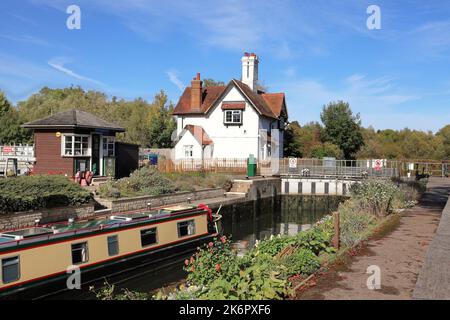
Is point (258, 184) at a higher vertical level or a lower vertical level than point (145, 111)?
lower

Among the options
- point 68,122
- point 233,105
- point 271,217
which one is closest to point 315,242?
point 68,122

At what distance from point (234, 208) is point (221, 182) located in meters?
3.13

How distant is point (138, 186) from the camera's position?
23219 millimetres

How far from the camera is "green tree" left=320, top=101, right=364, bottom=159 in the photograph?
1988 inches

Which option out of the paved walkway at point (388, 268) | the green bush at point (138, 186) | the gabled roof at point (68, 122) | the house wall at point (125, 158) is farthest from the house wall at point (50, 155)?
the paved walkway at point (388, 268)

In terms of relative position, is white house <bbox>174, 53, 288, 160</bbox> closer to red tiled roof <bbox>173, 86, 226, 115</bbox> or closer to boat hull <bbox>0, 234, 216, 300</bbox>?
red tiled roof <bbox>173, 86, 226, 115</bbox>

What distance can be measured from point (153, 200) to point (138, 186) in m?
1.44

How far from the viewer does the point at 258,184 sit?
105 feet

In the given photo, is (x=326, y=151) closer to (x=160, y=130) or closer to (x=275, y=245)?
(x=160, y=130)

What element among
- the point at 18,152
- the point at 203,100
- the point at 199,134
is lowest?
the point at 18,152

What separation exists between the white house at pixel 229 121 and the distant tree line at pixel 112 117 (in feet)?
53.5

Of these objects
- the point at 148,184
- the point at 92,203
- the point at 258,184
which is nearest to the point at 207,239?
the point at 92,203

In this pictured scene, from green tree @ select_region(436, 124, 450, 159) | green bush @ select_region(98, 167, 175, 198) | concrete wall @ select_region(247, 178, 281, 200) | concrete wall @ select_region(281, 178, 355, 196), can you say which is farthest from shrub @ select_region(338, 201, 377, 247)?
green tree @ select_region(436, 124, 450, 159)
